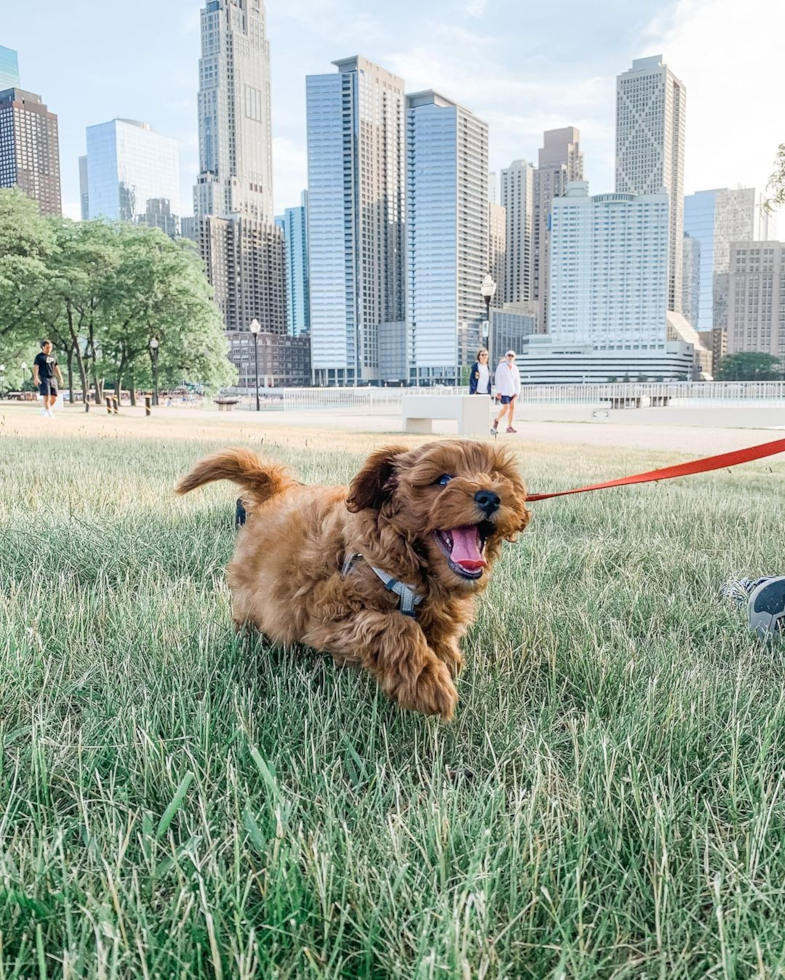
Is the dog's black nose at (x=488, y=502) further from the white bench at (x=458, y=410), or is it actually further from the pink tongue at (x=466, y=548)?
the white bench at (x=458, y=410)

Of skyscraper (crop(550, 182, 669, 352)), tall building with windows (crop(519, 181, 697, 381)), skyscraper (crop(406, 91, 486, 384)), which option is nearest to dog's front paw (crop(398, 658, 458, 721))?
skyscraper (crop(406, 91, 486, 384))

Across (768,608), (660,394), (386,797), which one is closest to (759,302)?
(660,394)

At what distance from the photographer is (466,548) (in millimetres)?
2186

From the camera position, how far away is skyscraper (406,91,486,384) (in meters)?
151

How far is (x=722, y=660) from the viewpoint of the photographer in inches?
111

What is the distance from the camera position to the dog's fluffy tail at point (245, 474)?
293 cm

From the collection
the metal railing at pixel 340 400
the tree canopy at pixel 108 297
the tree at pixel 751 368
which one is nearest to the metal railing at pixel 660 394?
the metal railing at pixel 340 400

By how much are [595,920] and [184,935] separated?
742mm

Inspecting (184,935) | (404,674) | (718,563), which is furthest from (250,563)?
(718,563)

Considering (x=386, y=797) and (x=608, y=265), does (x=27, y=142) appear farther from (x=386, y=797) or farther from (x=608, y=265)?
(x=386, y=797)

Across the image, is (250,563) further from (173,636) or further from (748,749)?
(748,749)

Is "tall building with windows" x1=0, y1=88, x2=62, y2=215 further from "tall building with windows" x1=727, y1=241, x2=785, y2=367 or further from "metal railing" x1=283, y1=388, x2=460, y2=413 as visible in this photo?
"tall building with windows" x1=727, y1=241, x2=785, y2=367

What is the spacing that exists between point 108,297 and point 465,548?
5009 centimetres

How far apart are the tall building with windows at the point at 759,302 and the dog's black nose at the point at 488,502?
183 meters
